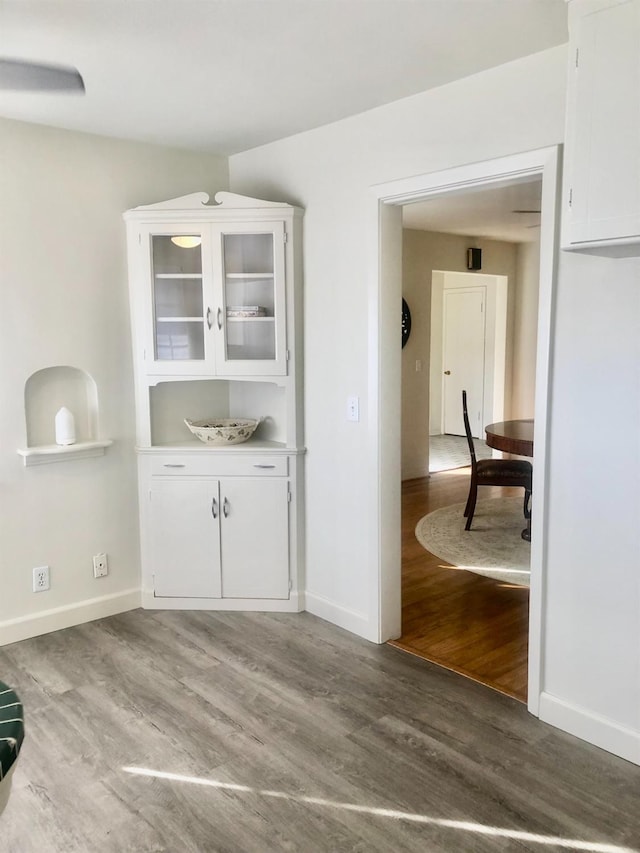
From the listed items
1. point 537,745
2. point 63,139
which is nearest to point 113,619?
point 537,745

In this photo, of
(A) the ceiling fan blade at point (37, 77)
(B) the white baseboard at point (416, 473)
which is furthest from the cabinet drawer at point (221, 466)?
(B) the white baseboard at point (416, 473)

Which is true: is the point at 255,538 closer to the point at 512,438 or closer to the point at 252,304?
the point at 252,304

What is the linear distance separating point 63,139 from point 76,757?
2772 mm

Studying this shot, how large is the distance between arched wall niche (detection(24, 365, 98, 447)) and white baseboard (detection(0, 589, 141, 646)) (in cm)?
86

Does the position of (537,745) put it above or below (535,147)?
below

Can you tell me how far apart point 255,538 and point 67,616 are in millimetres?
1044

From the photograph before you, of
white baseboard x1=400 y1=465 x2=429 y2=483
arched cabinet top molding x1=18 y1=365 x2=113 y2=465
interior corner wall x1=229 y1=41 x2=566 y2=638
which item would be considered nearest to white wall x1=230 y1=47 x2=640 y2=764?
interior corner wall x1=229 y1=41 x2=566 y2=638

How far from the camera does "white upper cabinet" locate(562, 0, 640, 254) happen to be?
6.17 ft

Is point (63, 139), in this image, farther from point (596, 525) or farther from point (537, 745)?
point (537, 745)

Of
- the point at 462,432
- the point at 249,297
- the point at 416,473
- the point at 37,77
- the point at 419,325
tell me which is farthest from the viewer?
the point at 462,432

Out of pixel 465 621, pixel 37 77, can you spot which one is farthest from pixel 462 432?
pixel 37 77

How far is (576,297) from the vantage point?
7.88ft

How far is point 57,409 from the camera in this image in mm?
3516

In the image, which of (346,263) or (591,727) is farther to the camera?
(346,263)
